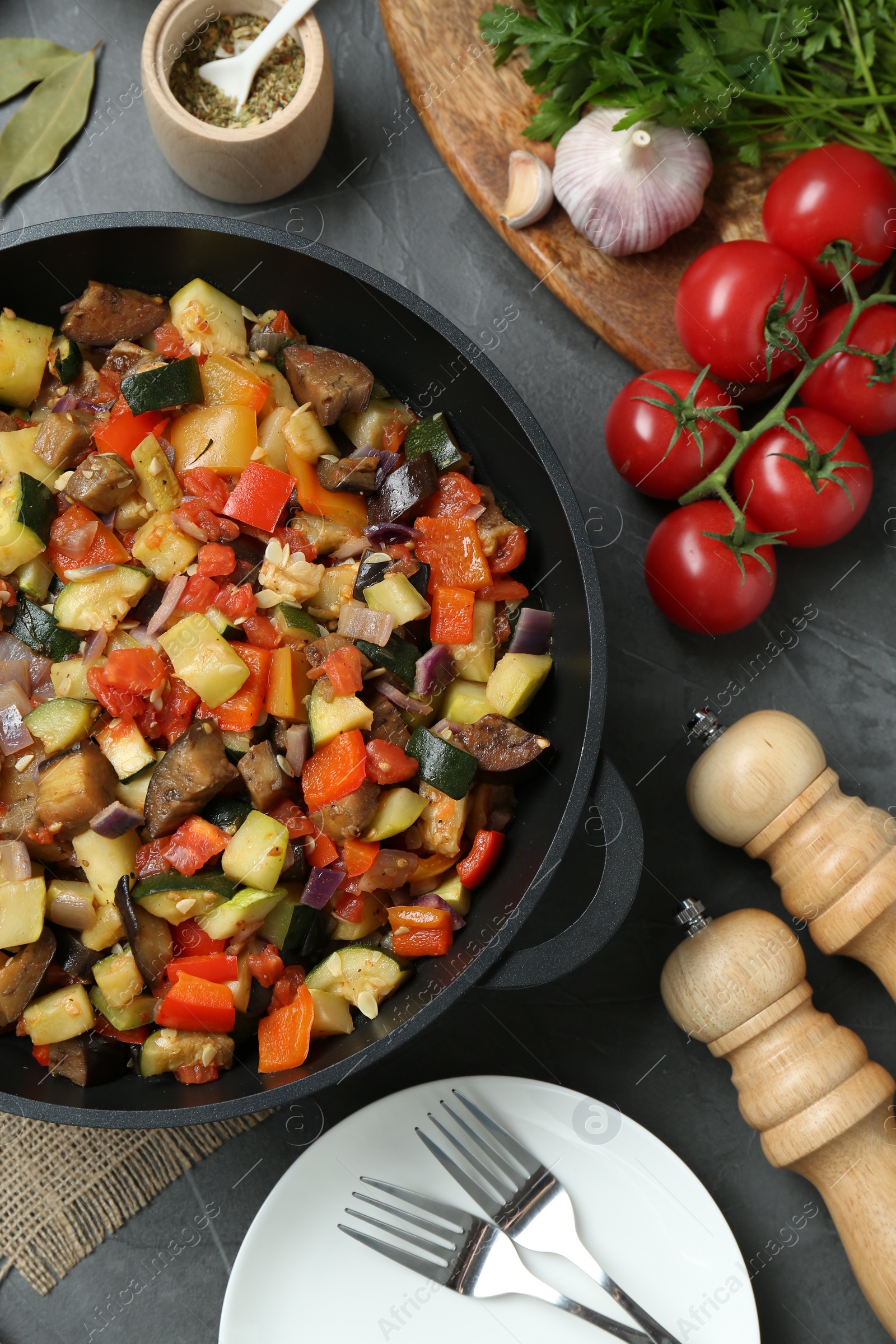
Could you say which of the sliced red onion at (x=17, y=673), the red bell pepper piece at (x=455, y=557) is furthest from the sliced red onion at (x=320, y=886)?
the sliced red onion at (x=17, y=673)

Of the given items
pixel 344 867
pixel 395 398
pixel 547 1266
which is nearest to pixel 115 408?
pixel 395 398

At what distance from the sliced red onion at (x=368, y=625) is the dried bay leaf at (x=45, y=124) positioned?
2.22 metres

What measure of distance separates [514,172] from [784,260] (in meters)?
0.97

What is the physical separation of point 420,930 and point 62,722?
1.12 metres

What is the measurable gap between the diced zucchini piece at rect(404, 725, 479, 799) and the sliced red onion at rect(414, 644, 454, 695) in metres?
0.15

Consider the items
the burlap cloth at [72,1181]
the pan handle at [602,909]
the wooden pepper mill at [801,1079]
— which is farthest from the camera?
the burlap cloth at [72,1181]

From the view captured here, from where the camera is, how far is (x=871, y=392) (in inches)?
118

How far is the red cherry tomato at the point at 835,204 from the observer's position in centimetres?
299

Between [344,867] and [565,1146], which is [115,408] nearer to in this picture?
[344,867]

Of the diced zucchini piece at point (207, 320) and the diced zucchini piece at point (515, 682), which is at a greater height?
→ the diced zucchini piece at point (207, 320)

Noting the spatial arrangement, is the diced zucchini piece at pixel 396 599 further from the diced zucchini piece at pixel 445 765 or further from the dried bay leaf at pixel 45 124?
the dried bay leaf at pixel 45 124

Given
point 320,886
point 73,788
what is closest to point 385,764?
point 320,886

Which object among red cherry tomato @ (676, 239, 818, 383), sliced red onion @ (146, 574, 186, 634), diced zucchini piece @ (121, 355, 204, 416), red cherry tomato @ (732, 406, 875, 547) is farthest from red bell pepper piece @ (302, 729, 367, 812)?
red cherry tomato @ (676, 239, 818, 383)

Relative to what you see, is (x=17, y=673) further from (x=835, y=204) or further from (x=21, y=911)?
(x=835, y=204)
